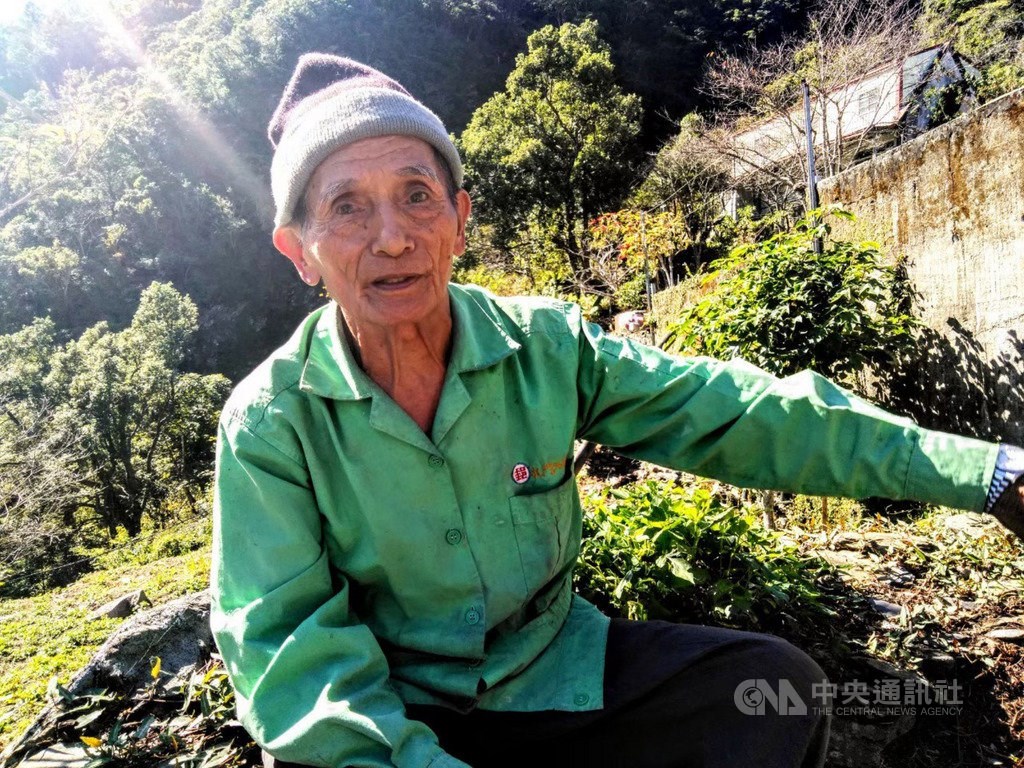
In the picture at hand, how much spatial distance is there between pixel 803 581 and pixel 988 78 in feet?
57.1

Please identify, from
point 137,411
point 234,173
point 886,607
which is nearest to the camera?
point 886,607

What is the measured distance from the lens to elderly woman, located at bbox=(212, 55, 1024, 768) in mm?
1279

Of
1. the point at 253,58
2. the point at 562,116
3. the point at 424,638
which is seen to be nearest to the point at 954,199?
the point at 424,638

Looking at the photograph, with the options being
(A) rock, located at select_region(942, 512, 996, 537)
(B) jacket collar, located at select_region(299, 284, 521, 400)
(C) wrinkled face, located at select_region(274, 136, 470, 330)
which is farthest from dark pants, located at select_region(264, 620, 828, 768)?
(A) rock, located at select_region(942, 512, 996, 537)

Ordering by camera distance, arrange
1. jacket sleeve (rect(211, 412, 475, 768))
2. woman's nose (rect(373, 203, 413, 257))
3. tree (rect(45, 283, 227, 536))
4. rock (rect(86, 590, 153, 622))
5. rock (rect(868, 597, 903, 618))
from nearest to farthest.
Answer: jacket sleeve (rect(211, 412, 475, 768)) → woman's nose (rect(373, 203, 413, 257)) → rock (rect(868, 597, 903, 618)) → rock (rect(86, 590, 153, 622)) → tree (rect(45, 283, 227, 536))

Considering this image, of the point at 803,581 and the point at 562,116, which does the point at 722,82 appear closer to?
the point at 562,116

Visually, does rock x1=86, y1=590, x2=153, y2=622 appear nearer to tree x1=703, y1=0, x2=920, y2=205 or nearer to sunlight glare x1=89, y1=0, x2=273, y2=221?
tree x1=703, y1=0, x2=920, y2=205

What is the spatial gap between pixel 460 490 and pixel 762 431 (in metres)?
0.63

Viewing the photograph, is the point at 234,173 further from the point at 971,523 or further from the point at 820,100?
the point at 971,523

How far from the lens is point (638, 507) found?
2.42 metres

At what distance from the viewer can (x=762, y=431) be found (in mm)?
1434

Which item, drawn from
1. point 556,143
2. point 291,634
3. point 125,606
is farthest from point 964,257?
point 556,143

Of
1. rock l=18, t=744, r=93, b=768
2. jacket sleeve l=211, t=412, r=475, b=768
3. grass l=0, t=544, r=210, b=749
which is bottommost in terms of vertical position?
grass l=0, t=544, r=210, b=749

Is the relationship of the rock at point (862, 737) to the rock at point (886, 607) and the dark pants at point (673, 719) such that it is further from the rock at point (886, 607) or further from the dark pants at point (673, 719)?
the dark pants at point (673, 719)
